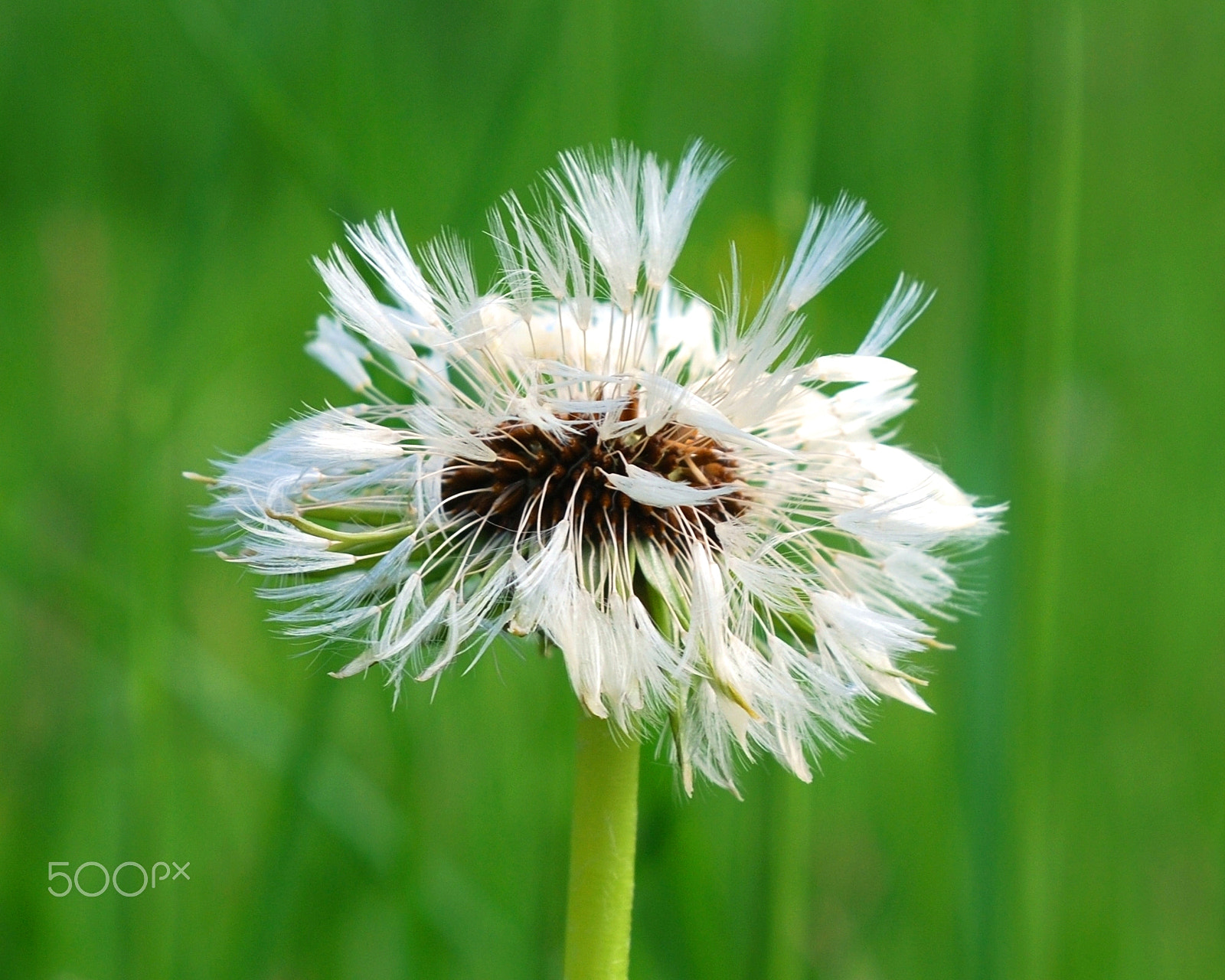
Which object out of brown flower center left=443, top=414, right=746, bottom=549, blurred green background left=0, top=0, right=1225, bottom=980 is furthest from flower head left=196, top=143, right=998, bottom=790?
blurred green background left=0, top=0, right=1225, bottom=980

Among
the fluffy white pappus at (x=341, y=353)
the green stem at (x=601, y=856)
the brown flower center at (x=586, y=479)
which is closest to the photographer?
the green stem at (x=601, y=856)

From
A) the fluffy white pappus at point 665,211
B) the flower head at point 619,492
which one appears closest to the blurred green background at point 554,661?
the flower head at point 619,492

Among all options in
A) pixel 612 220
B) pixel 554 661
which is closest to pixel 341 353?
pixel 612 220

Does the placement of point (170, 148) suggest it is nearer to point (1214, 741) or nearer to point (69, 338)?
point (69, 338)

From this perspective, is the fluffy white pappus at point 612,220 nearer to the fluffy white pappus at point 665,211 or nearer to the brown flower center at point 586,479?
the fluffy white pappus at point 665,211

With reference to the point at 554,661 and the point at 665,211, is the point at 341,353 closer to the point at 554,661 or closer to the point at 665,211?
the point at 665,211
